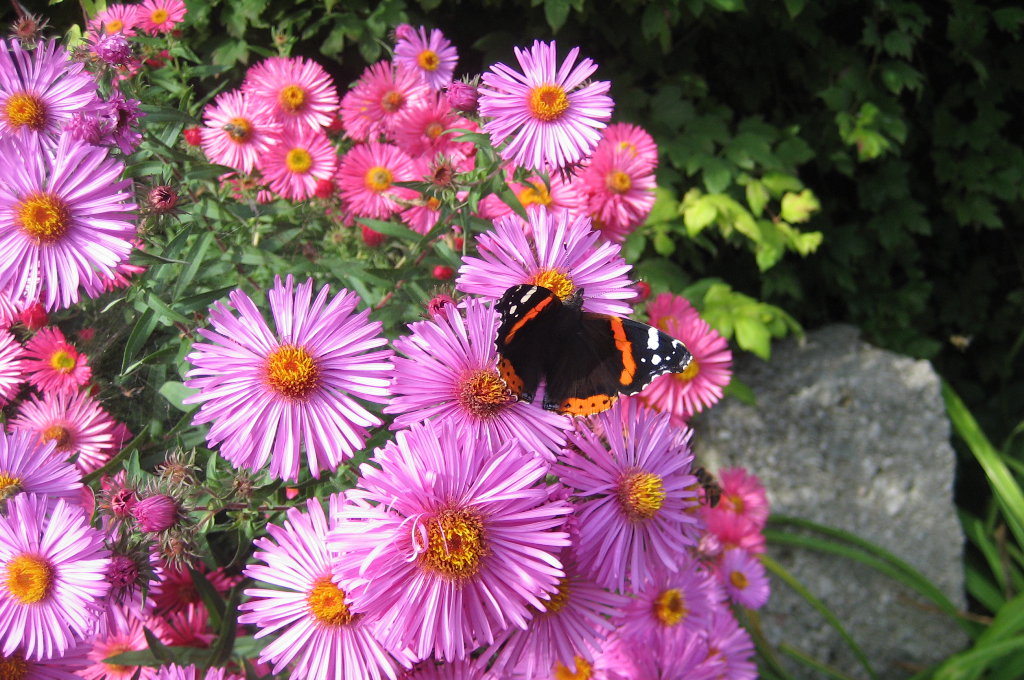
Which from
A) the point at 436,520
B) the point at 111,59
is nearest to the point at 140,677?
the point at 436,520

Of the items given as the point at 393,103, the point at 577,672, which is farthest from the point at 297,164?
the point at 577,672

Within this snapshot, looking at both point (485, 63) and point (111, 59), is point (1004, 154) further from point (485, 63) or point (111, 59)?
point (111, 59)

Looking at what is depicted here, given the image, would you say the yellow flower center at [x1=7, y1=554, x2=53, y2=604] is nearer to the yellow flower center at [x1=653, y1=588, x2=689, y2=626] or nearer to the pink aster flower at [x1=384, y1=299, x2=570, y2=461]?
the pink aster flower at [x1=384, y1=299, x2=570, y2=461]

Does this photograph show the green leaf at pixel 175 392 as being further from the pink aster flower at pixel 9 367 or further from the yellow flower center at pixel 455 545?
the yellow flower center at pixel 455 545

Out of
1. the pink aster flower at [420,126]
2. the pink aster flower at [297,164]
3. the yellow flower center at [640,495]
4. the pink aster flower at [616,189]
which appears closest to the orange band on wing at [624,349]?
the yellow flower center at [640,495]

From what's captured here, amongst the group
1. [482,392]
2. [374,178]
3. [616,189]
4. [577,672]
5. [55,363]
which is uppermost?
[374,178]

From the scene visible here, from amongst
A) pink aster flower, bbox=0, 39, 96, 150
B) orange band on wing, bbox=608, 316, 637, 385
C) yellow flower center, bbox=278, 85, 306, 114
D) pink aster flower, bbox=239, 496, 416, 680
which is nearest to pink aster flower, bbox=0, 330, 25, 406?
pink aster flower, bbox=0, 39, 96, 150

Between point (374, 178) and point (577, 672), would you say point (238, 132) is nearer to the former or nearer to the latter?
point (374, 178)
